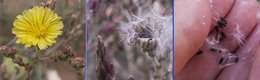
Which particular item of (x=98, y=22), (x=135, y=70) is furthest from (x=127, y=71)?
(x=98, y=22)

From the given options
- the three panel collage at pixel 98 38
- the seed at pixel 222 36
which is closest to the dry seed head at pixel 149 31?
the three panel collage at pixel 98 38

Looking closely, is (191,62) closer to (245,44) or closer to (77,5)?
(245,44)

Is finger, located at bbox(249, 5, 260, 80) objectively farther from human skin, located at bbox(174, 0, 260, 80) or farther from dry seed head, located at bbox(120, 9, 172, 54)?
dry seed head, located at bbox(120, 9, 172, 54)

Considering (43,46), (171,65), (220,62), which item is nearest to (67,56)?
(43,46)

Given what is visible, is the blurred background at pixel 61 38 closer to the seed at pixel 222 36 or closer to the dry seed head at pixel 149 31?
the dry seed head at pixel 149 31

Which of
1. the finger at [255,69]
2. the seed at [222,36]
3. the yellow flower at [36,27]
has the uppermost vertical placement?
the yellow flower at [36,27]

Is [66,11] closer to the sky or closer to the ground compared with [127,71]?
closer to the sky
